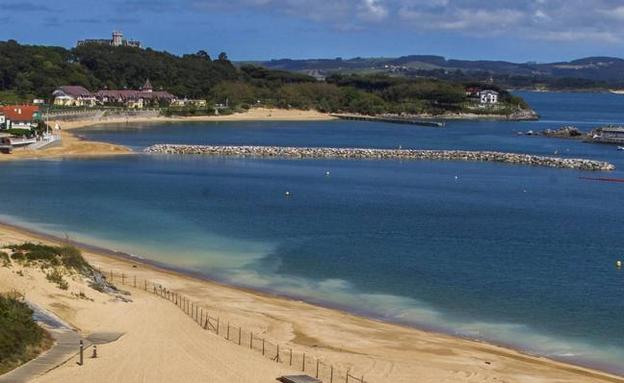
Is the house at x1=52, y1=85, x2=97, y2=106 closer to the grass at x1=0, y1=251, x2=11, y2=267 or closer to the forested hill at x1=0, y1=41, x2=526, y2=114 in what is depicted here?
the forested hill at x1=0, y1=41, x2=526, y2=114

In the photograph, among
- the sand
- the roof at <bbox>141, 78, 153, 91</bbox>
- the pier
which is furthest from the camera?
the roof at <bbox>141, 78, 153, 91</bbox>

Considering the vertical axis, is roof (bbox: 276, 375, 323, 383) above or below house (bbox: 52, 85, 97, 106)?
below

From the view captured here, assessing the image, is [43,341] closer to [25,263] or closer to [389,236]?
[25,263]

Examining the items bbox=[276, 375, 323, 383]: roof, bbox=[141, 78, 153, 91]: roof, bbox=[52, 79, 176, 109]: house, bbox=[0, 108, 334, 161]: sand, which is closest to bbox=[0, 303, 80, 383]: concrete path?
bbox=[276, 375, 323, 383]: roof

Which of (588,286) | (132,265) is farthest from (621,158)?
(132,265)

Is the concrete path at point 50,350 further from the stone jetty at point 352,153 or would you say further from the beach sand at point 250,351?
the stone jetty at point 352,153

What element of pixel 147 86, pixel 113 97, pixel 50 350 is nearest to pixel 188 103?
pixel 147 86

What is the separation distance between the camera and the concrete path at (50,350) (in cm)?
1767

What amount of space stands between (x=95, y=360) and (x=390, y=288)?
13662 mm

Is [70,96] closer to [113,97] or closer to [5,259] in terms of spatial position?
[113,97]

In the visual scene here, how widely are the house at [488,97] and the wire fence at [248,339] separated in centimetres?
15497

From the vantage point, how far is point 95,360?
19312 millimetres

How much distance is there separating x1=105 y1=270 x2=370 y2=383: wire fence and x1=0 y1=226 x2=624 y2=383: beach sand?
203 millimetres

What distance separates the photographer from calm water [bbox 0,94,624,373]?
93.5ft
